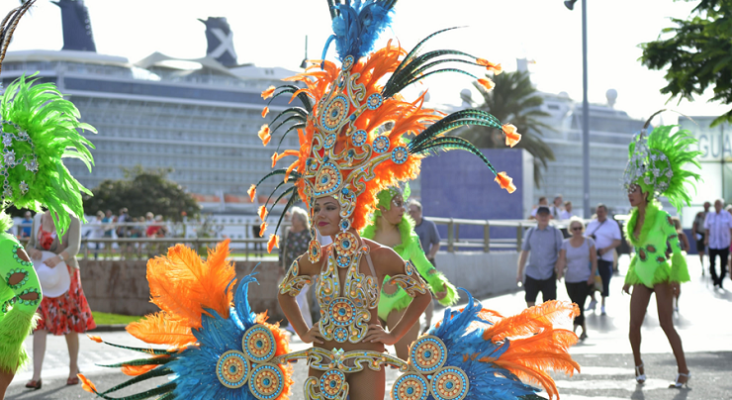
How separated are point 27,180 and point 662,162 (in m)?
5.50

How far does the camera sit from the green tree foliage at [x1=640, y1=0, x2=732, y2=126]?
1094 centimetres

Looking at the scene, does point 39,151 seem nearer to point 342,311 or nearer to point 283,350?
point 283,350

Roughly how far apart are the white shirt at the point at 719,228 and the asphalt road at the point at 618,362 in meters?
3.48

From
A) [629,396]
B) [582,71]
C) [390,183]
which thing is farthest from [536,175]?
[390,183]

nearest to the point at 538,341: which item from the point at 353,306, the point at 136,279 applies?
the point at 353,306

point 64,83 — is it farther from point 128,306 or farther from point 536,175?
point 128,306

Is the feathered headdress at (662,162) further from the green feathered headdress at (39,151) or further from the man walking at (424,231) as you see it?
the green feathered headdress at (39,151)

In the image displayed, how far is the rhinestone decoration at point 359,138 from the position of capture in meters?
4.41

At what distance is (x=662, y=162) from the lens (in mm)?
7883

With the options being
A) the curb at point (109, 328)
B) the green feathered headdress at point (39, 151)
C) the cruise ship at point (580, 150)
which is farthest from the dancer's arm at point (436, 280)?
the cruise ship at point (580, 150)

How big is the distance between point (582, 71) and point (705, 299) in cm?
941

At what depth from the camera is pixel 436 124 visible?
450 centimetres

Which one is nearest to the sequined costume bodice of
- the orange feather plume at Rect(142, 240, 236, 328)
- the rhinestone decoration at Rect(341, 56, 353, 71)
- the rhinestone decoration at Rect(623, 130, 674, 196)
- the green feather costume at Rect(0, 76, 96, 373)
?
the orange feather plume at Rect(142, 240, 236, 328)

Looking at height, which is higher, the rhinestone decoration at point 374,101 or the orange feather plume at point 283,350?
the rhinestone decoration at point 374,101
